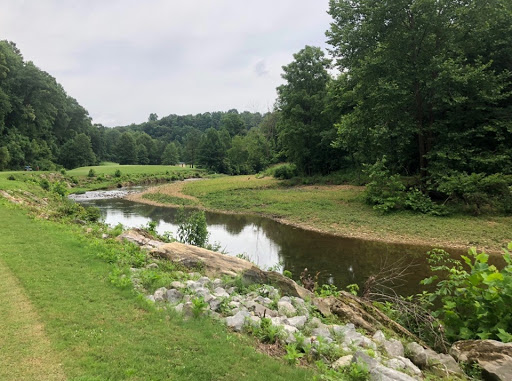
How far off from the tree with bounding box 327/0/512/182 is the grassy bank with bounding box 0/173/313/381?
15916mm

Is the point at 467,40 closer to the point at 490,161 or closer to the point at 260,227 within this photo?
the point at 490,161

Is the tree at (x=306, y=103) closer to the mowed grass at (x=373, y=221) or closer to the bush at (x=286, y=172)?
the bush at (x=286, y=172)

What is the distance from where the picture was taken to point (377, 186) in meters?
19.1

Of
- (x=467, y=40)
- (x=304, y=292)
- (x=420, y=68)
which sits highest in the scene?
(x=467, y=40)

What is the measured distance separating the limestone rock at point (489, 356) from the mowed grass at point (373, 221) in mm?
8636

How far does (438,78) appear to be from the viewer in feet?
52.0

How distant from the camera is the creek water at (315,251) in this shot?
10011 millimetres

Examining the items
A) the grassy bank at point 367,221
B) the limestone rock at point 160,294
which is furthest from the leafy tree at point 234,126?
the limestone rock at point 160,294

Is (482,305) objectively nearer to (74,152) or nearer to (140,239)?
(140,239)

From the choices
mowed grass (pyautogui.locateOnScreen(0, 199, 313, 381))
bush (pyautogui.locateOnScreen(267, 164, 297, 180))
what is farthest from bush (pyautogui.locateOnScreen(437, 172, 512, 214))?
bush (pyautogui.locateOnScreen(267, 164, 297, 180))

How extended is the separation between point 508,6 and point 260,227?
17521 millimetres

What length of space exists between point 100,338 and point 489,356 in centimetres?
535

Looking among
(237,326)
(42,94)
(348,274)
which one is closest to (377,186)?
(348,274)

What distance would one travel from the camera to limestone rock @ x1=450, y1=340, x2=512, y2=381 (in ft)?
13.6
